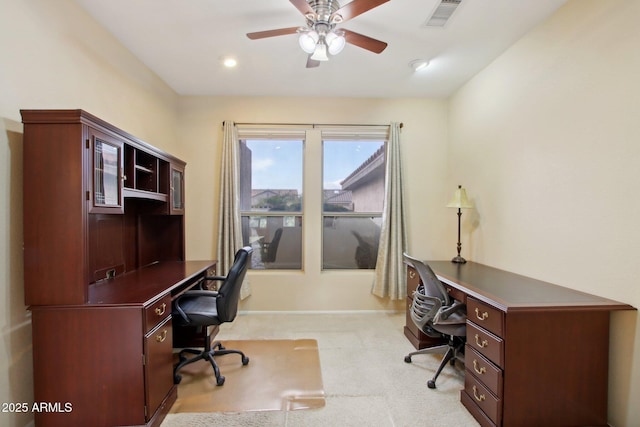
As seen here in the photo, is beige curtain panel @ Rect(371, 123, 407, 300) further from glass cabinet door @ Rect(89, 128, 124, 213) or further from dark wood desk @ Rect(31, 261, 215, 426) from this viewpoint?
glass cabinet door @ Rect(89, 128, 124, 213)

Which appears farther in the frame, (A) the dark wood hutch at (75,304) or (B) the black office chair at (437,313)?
(B) the black office chair at (437,313)

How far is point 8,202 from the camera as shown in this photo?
4.99 feet

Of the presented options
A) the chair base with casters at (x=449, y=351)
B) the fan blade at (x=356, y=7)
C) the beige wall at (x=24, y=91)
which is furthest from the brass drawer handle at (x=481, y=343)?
the beige wall at (x=24, y=91)

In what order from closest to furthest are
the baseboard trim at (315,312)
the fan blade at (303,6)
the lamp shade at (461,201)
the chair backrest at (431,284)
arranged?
the fan blade at (303,6), the chair backrest at (431,284), the lamp shade at (461,201), the baseboard trim at (315,312)

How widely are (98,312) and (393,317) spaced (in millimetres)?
2986

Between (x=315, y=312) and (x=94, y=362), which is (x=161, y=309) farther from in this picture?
(x=315, y=312)

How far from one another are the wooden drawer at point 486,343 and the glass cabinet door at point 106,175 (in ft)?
8.05

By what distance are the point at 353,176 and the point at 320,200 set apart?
1.88 feet

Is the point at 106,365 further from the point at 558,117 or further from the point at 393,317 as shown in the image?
the point at 558,117

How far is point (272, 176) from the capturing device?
372 centimetres

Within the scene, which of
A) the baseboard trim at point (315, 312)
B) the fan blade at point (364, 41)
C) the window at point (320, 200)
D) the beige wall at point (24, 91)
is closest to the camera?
the beige wall at point (24, 91)

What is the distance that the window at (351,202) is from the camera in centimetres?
372

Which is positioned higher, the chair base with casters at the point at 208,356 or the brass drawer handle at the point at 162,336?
the brass drawer handle at the point at 162,336

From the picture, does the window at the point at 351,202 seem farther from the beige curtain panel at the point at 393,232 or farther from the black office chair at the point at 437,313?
the black office chair at the point at 437,313
